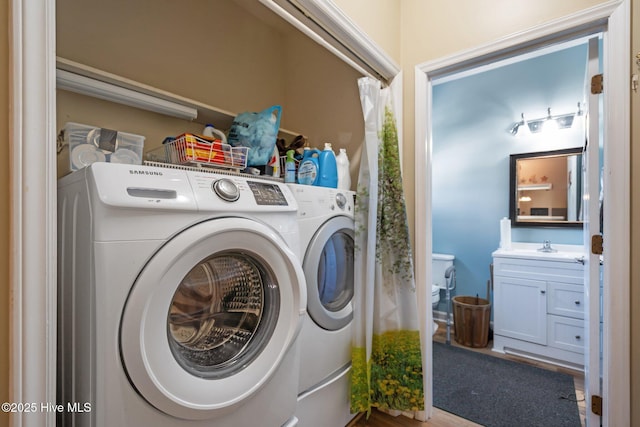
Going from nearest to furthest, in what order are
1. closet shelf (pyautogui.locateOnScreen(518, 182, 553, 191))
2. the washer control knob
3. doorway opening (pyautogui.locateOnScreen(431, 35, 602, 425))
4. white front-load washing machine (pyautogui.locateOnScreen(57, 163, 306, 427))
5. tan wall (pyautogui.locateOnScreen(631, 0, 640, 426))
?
white front-load washing machine (pyautogui.locateOnScreen(57, 163, 306, 427)) → the washer control knob → tan wall (pyautogui.locateOnScreen(631, 0, 640, 426)) → doorway opening (pyautogui.locateOnScreen(431, 35, 602, 425)) → closet shelf (pyautogui.locateOnScreen(518, 182, 553, 191))

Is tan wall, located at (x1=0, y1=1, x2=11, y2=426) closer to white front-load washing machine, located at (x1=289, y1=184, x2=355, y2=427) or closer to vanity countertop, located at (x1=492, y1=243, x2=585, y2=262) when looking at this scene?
white front-load washing machine, located at (x1=289, y1=184, x2=355, y2=427)

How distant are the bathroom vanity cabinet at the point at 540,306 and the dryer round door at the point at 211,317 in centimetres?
210

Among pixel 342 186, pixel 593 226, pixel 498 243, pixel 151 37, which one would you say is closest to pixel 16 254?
pixel 342 186

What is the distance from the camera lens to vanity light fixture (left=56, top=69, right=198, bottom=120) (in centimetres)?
120

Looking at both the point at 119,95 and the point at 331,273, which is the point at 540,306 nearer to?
the point at 331,273

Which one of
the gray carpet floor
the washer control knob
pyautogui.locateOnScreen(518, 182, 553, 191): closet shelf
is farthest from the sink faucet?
the washer control knob

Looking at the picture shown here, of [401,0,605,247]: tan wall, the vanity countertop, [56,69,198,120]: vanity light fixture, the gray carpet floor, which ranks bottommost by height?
the gray carpet floor

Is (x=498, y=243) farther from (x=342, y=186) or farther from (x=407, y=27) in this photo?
(x=407, y=27)

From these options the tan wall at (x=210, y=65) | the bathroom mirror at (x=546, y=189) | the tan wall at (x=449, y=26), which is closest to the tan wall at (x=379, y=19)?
the tan wall at (x=449, y=26)

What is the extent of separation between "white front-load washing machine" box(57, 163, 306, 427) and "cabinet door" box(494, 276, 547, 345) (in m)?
2.07

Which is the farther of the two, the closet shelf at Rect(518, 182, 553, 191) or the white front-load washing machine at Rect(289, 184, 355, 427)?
the closet shelf at Rect(518, 182, 553, 191)

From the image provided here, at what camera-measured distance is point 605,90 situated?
1185mm

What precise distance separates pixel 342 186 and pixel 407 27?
3.20 feet

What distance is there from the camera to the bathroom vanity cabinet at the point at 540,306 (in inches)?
83.1
